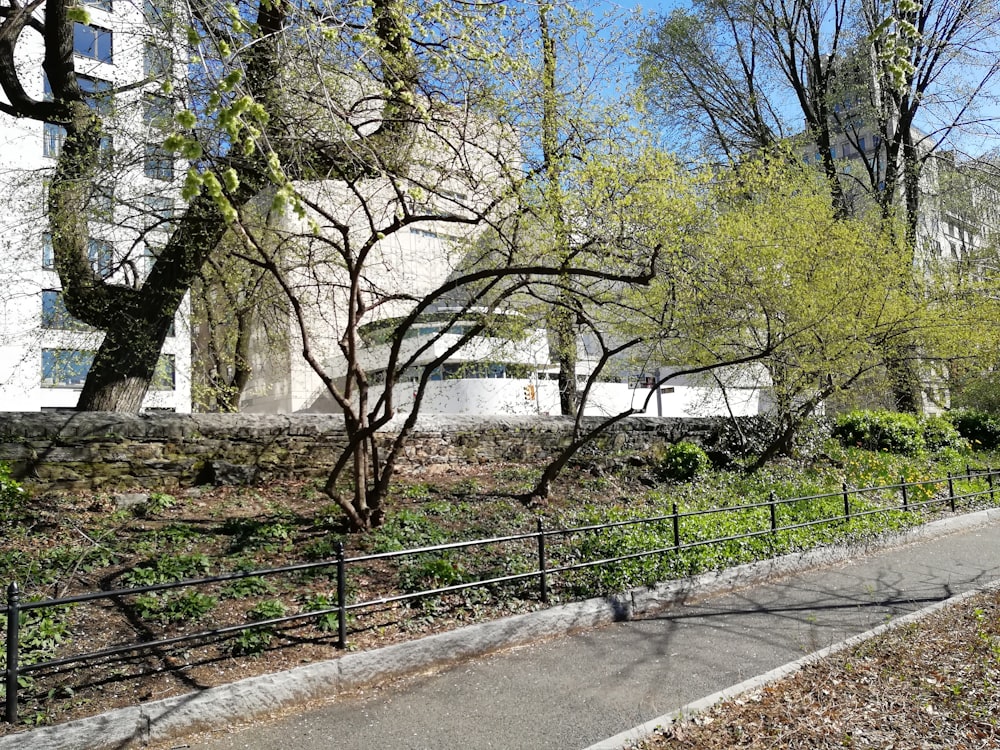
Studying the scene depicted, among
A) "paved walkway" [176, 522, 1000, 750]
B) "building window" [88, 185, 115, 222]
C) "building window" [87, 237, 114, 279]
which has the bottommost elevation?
"paved walkway" [176, 522, 1000, 750]

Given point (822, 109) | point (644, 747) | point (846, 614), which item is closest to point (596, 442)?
point (846, 614)

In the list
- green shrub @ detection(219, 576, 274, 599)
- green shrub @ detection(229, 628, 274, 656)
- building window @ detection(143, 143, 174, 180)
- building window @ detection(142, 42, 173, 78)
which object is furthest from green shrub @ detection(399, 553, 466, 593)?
building window @ detection(142, 42, 173, 78)

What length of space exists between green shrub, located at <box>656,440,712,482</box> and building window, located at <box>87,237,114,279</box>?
32.1 feet

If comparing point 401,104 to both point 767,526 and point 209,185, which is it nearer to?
point 209,185

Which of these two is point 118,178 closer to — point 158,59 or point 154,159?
point 154,159

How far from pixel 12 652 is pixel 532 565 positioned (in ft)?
15.8

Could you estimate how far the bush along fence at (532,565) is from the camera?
210 inches

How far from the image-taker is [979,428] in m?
21.8

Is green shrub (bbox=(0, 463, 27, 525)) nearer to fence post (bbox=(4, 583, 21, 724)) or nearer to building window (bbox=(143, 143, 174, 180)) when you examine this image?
building window (bbox=(143, 143, 174, 180))

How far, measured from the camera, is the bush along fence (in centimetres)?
534

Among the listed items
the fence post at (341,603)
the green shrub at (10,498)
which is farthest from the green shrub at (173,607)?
the green shrub at (10,498)

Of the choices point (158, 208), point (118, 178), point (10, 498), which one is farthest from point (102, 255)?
point (10, 498)

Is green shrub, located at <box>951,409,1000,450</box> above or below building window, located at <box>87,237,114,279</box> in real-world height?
below

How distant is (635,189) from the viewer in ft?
37.1
